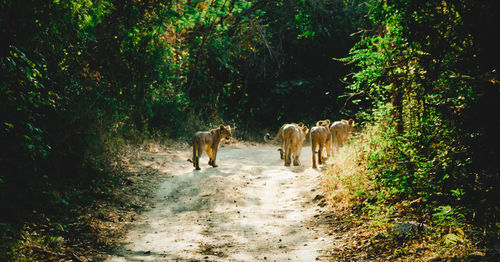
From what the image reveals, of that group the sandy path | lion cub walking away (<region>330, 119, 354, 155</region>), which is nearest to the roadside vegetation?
the sandy path

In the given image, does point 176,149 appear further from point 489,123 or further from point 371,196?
point 489,123

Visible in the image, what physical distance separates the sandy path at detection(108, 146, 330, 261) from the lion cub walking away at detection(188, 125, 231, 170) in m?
0.37

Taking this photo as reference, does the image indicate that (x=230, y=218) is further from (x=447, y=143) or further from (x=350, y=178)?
(x=447, y=143)

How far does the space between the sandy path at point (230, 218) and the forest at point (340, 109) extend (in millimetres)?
1048

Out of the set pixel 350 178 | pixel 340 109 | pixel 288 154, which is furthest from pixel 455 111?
pixel 288 154

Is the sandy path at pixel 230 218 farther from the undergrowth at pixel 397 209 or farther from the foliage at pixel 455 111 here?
the foliage at pixel 455 111

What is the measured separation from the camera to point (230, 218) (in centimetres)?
805

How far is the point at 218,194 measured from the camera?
31.8 feet

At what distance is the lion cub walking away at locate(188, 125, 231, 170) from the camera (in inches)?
480

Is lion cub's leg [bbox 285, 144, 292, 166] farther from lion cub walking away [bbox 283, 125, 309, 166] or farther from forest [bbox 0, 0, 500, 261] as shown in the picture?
forest [bbox 0, 0, 500, 261]

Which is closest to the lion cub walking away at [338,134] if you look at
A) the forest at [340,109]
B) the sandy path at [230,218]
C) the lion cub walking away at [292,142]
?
the lion cub walking away at [292,142]

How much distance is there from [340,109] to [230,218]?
123 inches

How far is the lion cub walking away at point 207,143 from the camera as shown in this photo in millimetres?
12195

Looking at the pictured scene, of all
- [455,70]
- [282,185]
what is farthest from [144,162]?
[455,70]
